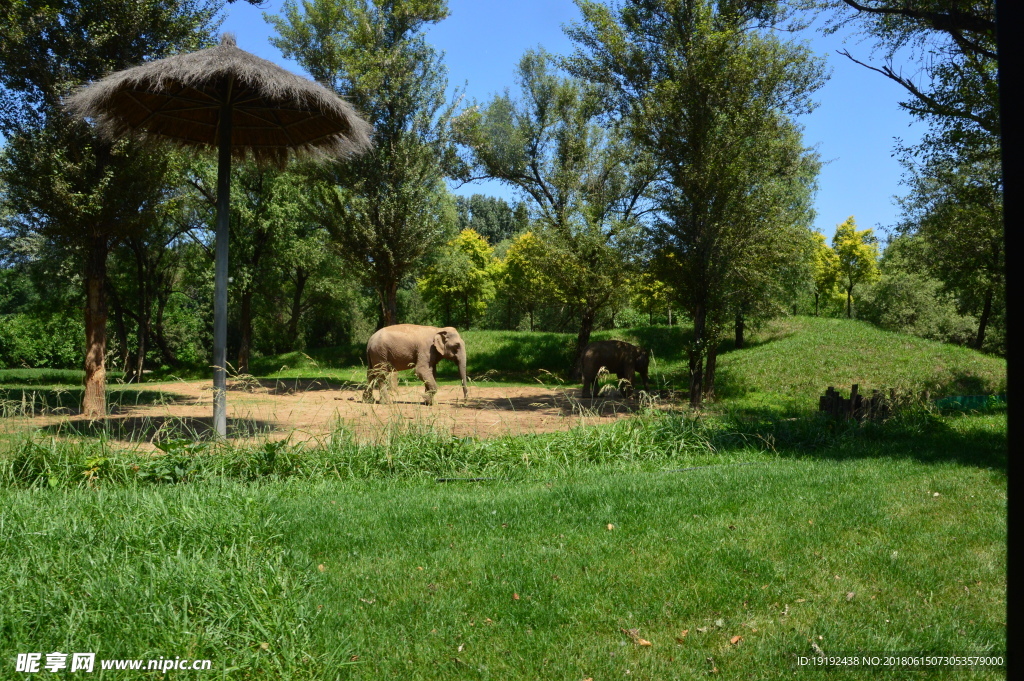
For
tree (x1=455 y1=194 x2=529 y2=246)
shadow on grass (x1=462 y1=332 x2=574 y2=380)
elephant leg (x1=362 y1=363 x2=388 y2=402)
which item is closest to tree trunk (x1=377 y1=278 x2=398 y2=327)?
shadow on grass (x1=462 y1=332 x2=574 y2=380)

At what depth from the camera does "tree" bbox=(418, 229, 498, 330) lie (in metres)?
33.5

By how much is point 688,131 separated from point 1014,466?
618 inches

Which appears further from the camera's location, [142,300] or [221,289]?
[142,300]

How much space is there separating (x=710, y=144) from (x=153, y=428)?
502 inches

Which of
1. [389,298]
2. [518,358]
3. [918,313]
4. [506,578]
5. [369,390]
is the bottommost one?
[506,578]

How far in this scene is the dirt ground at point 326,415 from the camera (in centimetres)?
894

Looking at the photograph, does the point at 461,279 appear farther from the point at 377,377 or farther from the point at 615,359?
the point at 377,377

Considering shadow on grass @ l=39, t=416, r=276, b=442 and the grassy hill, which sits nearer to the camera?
shadow on grass @ l=39, t=416, r=276, b=442

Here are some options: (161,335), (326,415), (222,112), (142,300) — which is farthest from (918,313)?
(161,335)

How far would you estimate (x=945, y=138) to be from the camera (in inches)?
485

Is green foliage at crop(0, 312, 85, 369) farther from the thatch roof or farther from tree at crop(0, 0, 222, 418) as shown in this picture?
the thatch roof

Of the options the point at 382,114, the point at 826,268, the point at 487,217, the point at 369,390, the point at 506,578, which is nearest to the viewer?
the point at 506,578

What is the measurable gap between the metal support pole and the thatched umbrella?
0.05ft

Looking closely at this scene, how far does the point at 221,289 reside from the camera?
31.7 ft
